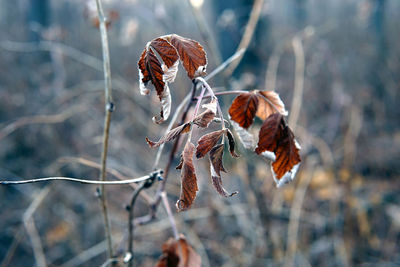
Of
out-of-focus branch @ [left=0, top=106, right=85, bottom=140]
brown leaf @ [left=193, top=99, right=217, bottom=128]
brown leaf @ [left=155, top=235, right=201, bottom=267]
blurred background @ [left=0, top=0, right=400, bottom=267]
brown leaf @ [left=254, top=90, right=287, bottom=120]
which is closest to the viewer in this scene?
brown leaf @ [left=193, top=99, right=217, bottom=128]

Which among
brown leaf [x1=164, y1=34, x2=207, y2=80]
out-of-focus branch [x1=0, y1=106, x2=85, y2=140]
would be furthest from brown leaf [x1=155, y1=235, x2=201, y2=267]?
out-of-focus branch [x1=0, y1=106, x2=85, y2=140]

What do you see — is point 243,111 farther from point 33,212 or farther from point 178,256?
point 33,212

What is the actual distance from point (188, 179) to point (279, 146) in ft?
0.61

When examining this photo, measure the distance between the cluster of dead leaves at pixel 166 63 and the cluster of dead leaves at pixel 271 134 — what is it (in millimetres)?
106

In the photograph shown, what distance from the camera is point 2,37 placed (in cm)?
891

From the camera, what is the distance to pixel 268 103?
0.65m

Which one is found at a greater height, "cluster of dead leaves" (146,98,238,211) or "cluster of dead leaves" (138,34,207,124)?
"cluster of dead leaves" (138,34,207,124)

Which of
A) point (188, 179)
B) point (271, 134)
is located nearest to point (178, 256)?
point (188, 179)

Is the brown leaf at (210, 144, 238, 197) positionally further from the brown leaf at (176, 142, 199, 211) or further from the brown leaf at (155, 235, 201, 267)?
the brown leaf at (155, 235, 201, 267)

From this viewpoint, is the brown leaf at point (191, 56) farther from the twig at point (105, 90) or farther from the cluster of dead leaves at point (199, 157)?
the twig at point (105, 90)

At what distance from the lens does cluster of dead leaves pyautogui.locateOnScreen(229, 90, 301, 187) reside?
569 mm

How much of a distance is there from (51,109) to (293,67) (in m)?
6.14

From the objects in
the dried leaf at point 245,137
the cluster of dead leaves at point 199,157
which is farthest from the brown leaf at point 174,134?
the dried leaf at point 245,137

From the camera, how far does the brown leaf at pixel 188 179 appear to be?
558 millimetres
